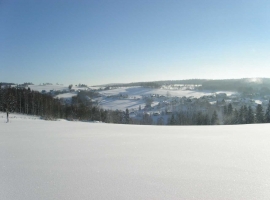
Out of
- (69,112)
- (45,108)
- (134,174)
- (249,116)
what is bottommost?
(69,112)

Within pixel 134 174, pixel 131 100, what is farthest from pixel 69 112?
pixel 134 174

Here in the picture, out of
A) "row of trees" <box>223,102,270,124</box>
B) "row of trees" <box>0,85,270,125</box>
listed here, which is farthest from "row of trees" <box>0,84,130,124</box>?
"row of trees" <box>223,102,270,124</box>

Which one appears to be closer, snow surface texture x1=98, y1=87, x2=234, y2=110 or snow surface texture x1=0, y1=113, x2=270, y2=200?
snow surface texture x1=0, y1=113, x2=270, y2=200

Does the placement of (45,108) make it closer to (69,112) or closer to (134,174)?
(69,112)

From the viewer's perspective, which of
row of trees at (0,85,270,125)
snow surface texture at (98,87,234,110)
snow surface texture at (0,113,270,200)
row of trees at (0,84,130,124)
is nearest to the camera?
snow surface texture at (0,113,270,200)

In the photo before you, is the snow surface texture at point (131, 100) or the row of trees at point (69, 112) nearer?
the row of trees at point (69, 112)

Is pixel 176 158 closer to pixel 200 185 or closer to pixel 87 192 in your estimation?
pixel 200 185

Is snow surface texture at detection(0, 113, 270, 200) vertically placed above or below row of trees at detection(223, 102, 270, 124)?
above

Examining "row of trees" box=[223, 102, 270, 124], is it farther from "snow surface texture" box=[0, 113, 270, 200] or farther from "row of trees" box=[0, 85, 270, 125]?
"snow surface texture" box=[0, 113, 270, 200]

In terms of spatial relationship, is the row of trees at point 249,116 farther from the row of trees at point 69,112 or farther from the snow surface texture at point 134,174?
the snow surface texture at point 134,174

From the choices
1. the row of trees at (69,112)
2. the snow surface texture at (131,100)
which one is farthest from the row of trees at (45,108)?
the snow surface texture at (131,100)

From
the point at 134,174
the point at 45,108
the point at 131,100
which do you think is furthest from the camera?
the point at 131,100

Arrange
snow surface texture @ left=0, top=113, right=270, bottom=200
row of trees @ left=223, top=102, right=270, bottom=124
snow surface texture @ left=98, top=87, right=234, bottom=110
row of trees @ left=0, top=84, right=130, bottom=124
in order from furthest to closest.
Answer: snow surface texture @ left=98, top=87, right=234, bottom=110, row of trees @ left=0, top=84, right=130, bottom=124, row of trees @ left=223, top=102, right=270, bottom=124, snow surface texture @ left=0, top=113, right=270, bottom=200

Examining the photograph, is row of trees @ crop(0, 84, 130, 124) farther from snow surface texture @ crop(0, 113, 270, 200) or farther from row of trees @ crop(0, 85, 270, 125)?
snow surface texture @ crop(0, 113, 270, 200)
